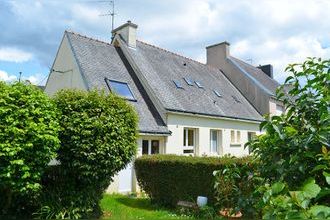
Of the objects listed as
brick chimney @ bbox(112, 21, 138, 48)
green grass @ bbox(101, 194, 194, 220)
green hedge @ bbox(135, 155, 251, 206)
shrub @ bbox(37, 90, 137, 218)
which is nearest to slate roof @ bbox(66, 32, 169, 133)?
brick chimney @ bbox(112, 21, 138, 48)

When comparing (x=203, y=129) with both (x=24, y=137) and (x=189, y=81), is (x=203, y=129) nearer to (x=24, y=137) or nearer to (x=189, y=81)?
(x=189, y=81)

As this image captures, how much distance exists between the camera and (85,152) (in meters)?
9.19

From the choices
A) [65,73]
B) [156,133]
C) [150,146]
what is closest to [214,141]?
[150,146]

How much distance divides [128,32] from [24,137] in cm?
1355

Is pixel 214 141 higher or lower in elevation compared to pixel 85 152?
higher

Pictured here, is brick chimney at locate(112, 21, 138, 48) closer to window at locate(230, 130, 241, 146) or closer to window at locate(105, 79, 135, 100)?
window at locate(105, 79, 135, 100)

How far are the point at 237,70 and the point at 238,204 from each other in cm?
2703

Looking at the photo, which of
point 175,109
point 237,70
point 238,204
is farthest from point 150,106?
point 238,204

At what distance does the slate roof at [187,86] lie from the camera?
1900 cm

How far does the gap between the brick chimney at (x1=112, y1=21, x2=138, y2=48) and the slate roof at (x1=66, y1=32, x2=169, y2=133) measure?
1021mm

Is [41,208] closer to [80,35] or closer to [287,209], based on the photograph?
[287,209]

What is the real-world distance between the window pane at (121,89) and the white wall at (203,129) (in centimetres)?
234

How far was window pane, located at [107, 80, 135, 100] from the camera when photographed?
1694 centimetres

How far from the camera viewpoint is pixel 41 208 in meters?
9.08
